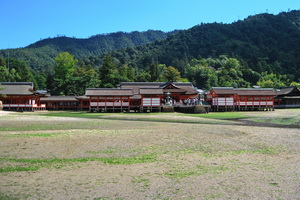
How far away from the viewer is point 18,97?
5509 centimetres

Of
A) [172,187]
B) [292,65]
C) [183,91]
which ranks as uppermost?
[292,65]

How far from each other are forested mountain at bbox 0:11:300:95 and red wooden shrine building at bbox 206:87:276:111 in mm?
27902

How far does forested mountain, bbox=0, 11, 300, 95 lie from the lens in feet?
250

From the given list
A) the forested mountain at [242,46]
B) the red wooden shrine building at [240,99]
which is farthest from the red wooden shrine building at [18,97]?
the forested mountain at [242,46]

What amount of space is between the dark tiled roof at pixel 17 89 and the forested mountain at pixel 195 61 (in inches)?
533

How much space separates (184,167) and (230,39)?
17493 centimetres

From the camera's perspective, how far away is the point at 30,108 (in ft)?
183

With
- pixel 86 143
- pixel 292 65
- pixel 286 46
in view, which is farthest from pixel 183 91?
pixel 286 46

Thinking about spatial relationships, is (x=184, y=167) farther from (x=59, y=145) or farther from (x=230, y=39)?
(x=230, y=39)

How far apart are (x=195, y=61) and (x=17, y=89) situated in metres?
95.6

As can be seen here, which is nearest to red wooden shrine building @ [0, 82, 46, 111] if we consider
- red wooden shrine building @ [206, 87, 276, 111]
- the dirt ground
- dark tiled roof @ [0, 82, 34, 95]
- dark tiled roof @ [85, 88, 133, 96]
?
dark tiled roof @ [0, 82, 34, 95]

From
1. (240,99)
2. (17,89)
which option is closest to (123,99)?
(17,89)

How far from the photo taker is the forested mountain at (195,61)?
7606 centimetres

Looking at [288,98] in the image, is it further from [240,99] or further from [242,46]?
[242,46]
